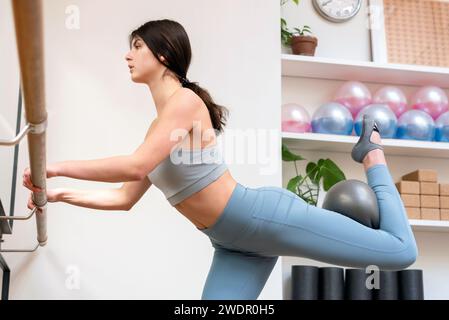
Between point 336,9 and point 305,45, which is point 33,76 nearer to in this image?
point 305,45

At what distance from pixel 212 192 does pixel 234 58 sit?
1.80m

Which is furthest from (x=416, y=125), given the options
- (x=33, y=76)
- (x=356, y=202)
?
(x=33, y=76)

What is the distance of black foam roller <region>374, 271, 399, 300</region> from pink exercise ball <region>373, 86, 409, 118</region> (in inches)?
35.3

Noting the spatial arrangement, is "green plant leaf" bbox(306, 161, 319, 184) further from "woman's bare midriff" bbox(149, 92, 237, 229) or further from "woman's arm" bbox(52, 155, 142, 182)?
"woman's arm" bbox(52, 155, 142, 182)

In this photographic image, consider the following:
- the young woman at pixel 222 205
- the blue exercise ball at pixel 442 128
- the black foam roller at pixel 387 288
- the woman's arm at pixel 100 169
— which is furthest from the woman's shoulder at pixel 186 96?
the blue exercise ball at pixel 442 128

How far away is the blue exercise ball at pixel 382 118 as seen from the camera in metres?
3.62

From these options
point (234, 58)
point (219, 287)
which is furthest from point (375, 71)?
point (219, 287)

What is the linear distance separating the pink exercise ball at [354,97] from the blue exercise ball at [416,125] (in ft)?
0.73

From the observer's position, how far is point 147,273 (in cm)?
317

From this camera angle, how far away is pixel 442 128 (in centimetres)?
379

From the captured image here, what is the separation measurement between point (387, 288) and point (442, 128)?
934mm

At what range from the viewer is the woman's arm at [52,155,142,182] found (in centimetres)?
158

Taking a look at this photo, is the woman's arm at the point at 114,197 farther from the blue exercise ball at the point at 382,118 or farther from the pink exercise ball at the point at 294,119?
the blue exercise ball at the point at 382,118

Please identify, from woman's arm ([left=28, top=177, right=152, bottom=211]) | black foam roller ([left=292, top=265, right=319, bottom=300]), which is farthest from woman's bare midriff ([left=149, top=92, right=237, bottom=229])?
black foam roller ([left=292, top=265, right=319, bottom=300])
